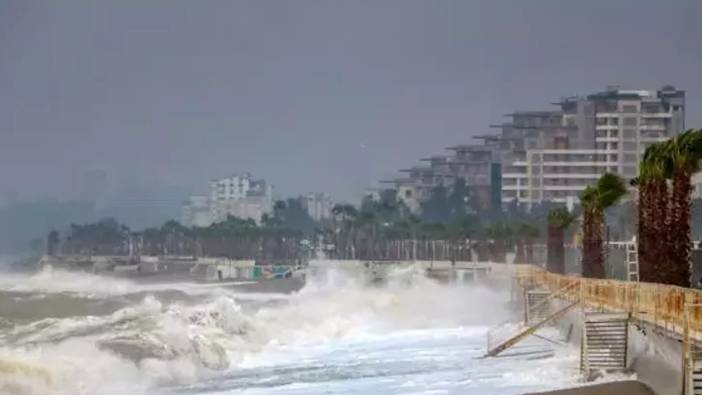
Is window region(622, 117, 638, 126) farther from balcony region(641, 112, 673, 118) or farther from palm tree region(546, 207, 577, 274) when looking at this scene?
palm tree region(546, 207, 577, 274)

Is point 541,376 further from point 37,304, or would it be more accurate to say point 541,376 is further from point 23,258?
point 23,258

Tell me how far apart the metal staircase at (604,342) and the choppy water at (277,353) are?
0.59 metres

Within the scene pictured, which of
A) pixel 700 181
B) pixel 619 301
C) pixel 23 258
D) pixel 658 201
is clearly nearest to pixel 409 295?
pixel 700 181

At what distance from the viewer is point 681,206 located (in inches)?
1394

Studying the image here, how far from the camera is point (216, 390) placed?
1288 inches

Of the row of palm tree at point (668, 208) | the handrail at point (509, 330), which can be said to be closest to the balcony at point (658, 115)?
the handrail at point (509, 330)

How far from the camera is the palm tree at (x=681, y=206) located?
34.6 metres

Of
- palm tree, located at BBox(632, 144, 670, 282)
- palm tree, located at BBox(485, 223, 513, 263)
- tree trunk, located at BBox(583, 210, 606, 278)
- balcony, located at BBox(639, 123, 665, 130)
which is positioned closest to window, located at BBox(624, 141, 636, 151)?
balcony, located at BBox(639, 123, 665, 130)

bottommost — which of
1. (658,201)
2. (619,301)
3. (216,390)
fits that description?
(216,390)

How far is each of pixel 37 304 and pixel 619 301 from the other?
6109 centimetres

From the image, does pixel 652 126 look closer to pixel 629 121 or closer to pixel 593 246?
pixel 629 121

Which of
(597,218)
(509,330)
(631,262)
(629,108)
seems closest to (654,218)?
(509,330)

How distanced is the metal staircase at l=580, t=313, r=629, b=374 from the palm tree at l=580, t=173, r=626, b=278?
82.3 ft

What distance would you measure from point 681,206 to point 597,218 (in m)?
23.1
